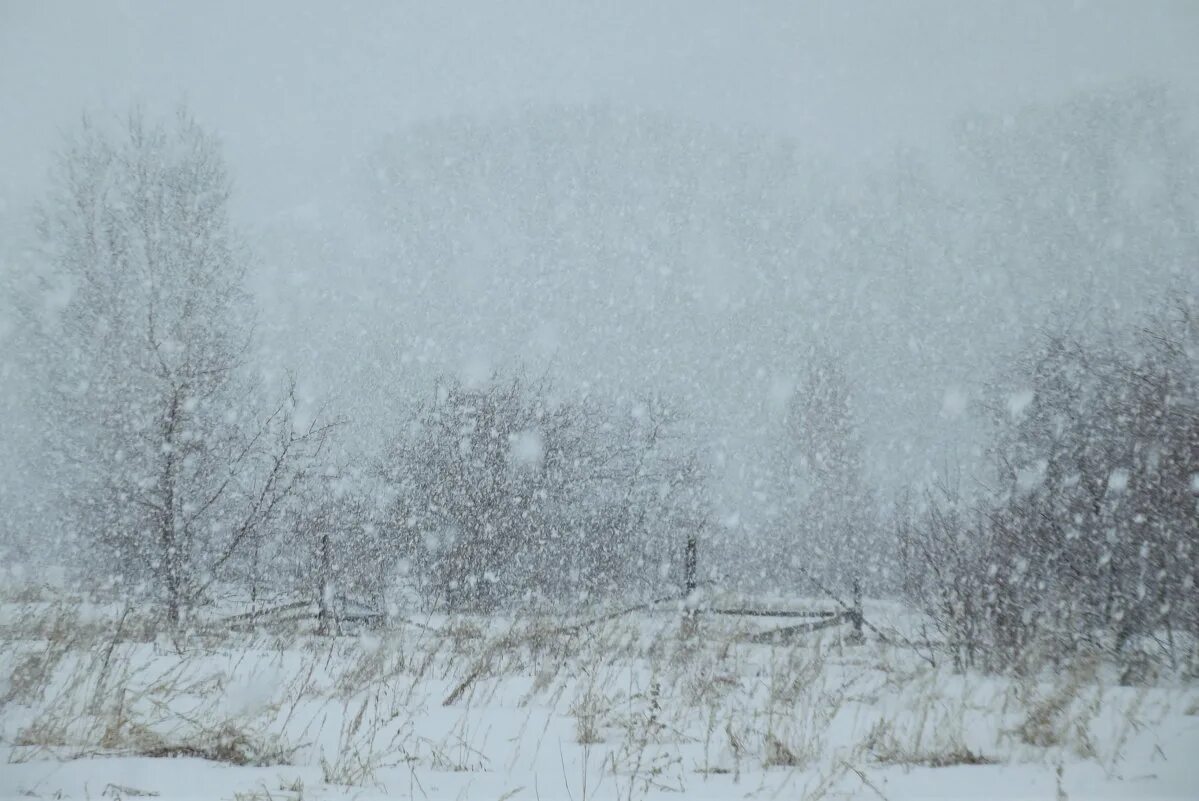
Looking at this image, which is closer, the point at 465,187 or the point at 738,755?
the point at 738,755

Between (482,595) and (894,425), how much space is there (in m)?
30.1

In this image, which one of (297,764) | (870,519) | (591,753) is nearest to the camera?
(297,764)

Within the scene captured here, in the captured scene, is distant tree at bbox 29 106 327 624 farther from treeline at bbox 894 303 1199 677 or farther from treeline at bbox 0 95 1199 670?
treeline at bbox 894 303 1199 677

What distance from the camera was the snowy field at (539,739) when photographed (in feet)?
8.83

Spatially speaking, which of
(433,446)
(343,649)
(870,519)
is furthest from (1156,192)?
(343,649)

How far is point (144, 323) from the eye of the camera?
992 centimetres

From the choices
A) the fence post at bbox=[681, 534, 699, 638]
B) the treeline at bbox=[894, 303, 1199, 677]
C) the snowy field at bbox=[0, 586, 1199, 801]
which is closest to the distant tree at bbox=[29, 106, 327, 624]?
the snowy field at bbox=[0, 586, 1199, 801]

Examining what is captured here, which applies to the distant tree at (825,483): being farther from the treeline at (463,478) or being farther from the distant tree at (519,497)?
the distant tree at (519,497)

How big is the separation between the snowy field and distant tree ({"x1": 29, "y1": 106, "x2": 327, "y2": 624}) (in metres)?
4.57

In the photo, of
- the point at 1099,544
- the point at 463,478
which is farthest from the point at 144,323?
the point at 1099,544

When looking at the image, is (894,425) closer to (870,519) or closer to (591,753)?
(870,519)

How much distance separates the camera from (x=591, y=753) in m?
3.32

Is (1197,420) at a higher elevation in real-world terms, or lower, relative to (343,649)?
higher

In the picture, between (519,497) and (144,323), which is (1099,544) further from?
(144,323)
